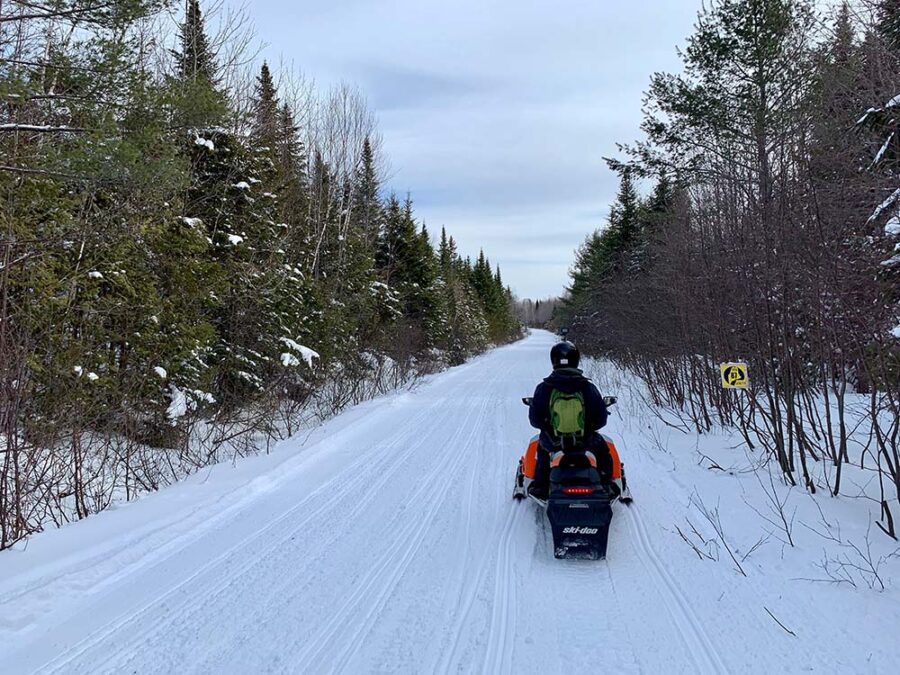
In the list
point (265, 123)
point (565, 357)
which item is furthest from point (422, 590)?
point (265, 123)

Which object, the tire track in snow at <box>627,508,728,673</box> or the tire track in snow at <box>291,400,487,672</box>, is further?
the tire track in snow at <box>291,400,487,672</box>

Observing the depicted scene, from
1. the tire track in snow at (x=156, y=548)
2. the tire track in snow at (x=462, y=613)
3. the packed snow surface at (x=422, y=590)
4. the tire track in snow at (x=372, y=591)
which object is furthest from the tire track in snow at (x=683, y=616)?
the tire track in snow at (x=156, y=548)

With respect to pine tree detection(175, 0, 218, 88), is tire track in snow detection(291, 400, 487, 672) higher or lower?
lower

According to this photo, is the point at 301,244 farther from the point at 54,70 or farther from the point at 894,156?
the point at 894,156

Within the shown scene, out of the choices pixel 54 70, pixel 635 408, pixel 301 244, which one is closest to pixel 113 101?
pixel 54 70

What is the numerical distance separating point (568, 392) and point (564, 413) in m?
0.23

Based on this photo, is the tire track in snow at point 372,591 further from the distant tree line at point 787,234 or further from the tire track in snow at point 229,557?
the distant tree line at point 787,234

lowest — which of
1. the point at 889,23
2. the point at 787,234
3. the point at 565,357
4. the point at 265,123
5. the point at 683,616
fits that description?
the point at 683,616

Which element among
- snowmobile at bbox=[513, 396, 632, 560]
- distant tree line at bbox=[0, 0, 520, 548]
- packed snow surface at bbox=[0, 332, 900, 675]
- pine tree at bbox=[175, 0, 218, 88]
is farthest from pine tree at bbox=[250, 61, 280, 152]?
snowmobile at bbox=[513, 396, 632, 560]

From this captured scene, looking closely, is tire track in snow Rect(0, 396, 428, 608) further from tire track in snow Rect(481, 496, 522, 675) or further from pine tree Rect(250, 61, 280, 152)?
pine tree Rect(250, 61, 280, 152)

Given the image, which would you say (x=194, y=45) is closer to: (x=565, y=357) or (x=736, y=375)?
(x=565, y=357)

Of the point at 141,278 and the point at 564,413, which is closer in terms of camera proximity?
the point at 564,413

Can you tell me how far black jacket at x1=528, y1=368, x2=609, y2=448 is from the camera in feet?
16.3

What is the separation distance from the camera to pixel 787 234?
5.72m
